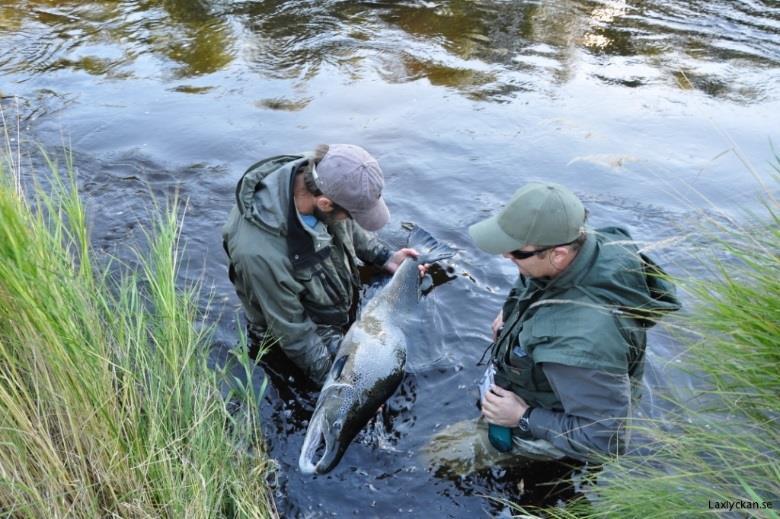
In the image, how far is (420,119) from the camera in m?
9.19

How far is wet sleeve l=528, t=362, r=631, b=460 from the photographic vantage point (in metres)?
3.36

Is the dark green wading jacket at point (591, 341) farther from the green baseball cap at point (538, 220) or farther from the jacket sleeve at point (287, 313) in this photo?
the jacket sleeve at point (287, 313)

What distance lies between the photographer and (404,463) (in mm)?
4707

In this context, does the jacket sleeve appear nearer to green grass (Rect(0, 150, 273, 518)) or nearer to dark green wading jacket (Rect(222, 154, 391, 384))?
dark green wading jacket (Rect(222, 154, 391, 384))

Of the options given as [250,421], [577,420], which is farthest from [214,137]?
[577,420]

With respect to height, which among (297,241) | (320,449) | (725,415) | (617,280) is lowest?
(320,449)

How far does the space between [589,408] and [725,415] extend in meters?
0.63

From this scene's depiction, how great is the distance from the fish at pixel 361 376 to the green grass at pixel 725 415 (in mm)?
1667

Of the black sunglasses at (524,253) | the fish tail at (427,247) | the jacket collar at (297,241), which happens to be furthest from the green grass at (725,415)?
the fish tail at (427,247)

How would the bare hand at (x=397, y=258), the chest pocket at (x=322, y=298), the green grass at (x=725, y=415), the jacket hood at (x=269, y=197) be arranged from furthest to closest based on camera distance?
the bare hand at (x=397, y=258)
the chest pocket at (x=322, y=298)
the jacket hood at (x=269, y=197)
the green grass at (x=725, y=415)

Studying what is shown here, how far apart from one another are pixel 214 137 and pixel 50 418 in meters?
5.98

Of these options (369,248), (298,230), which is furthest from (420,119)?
(298,230)

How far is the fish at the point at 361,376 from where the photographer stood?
4199 millimetres

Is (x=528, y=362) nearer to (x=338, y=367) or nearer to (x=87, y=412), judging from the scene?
(x=338, y=367)
